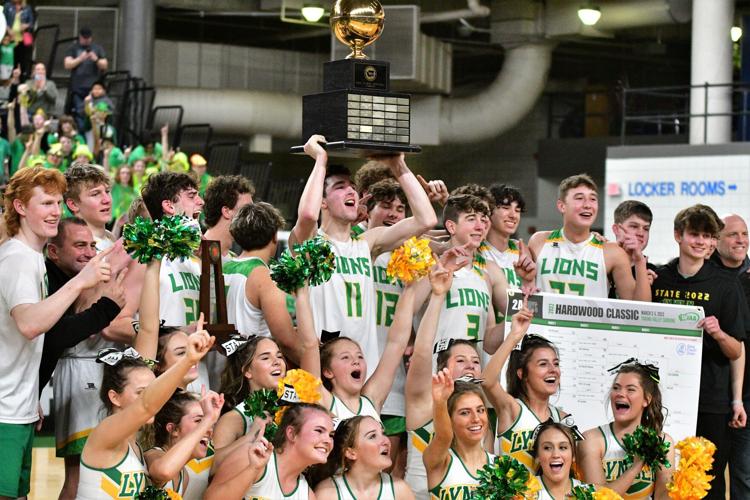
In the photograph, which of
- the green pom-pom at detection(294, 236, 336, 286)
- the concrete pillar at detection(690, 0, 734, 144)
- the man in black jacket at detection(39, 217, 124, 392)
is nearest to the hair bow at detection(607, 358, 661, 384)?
the green pom-pom at detection(294, 236, 336, 286)

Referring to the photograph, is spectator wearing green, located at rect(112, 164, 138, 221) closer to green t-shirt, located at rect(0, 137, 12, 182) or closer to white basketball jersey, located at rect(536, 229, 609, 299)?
green t-shirt, located at rect(0, 137, 12, 182)

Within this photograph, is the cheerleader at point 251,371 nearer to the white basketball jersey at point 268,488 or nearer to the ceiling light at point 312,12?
the white basketball jersey at point 268,488

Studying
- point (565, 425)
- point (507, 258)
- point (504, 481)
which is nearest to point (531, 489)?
point (504, 481)

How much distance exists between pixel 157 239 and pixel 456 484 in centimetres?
162

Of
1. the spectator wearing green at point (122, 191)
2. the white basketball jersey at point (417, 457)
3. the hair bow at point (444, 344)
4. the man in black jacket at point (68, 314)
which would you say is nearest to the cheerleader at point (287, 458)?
the man in black jacket at point (68, 314)

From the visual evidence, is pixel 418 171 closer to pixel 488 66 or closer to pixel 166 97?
pixel 488 66

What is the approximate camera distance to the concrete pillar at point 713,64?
14.6 metres

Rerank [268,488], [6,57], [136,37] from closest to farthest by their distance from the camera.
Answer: [268,488], [6,57], [136,37]

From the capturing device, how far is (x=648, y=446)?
5.39 meters

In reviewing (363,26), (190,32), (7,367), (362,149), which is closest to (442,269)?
(362,149)

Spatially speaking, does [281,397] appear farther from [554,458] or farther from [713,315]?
[713,315]

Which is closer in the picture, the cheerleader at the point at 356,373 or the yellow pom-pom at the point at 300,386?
the yellow pom-pom at the point at 300,386

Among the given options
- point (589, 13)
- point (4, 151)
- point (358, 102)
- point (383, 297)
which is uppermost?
point (589, 13)

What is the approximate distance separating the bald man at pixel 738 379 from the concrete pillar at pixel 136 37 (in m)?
12.8
